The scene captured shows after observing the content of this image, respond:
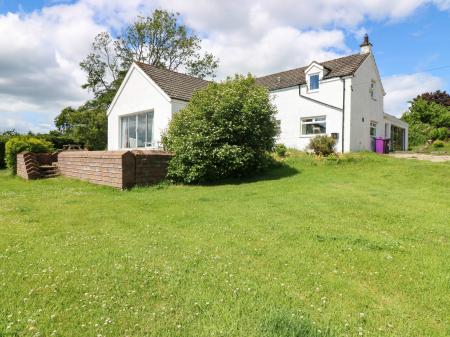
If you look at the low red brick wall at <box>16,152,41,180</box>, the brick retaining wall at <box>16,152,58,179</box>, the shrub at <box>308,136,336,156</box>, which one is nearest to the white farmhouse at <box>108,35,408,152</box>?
the shrub at <box>308,136,336,156</box>

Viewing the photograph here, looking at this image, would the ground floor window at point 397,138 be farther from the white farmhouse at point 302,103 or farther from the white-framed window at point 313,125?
the white-framed window at point 313,125

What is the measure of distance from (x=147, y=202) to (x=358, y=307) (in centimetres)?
742

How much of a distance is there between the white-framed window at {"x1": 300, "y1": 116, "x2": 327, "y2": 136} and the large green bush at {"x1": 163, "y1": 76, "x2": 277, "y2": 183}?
7.74 metres

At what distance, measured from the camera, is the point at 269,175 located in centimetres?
1549

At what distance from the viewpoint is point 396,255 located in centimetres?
517

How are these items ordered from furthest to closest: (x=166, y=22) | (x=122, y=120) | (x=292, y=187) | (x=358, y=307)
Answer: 1. (x=166, y=22)
2. (x=122, y=120)
3. (x=292, y=187)
4. (x=358, y=307)

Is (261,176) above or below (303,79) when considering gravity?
below

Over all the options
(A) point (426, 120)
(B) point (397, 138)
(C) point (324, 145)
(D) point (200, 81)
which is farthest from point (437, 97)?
(D) point (200, 81)

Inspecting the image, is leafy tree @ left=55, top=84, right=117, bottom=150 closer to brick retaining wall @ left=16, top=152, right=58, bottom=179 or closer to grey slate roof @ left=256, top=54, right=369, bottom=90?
brick retaining wall @ left=16, top=152, right=58, bottom=179

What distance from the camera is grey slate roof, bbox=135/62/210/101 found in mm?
19750

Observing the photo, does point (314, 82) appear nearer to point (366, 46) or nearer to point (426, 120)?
point (366, 46)

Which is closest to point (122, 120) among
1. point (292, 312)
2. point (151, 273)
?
point (151, 273)

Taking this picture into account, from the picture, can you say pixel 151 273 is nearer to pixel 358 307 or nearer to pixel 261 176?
pixel 358 307

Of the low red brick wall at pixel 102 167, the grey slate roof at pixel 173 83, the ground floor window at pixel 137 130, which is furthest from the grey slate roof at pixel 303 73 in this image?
the low red brick wall at pixel 102 167
